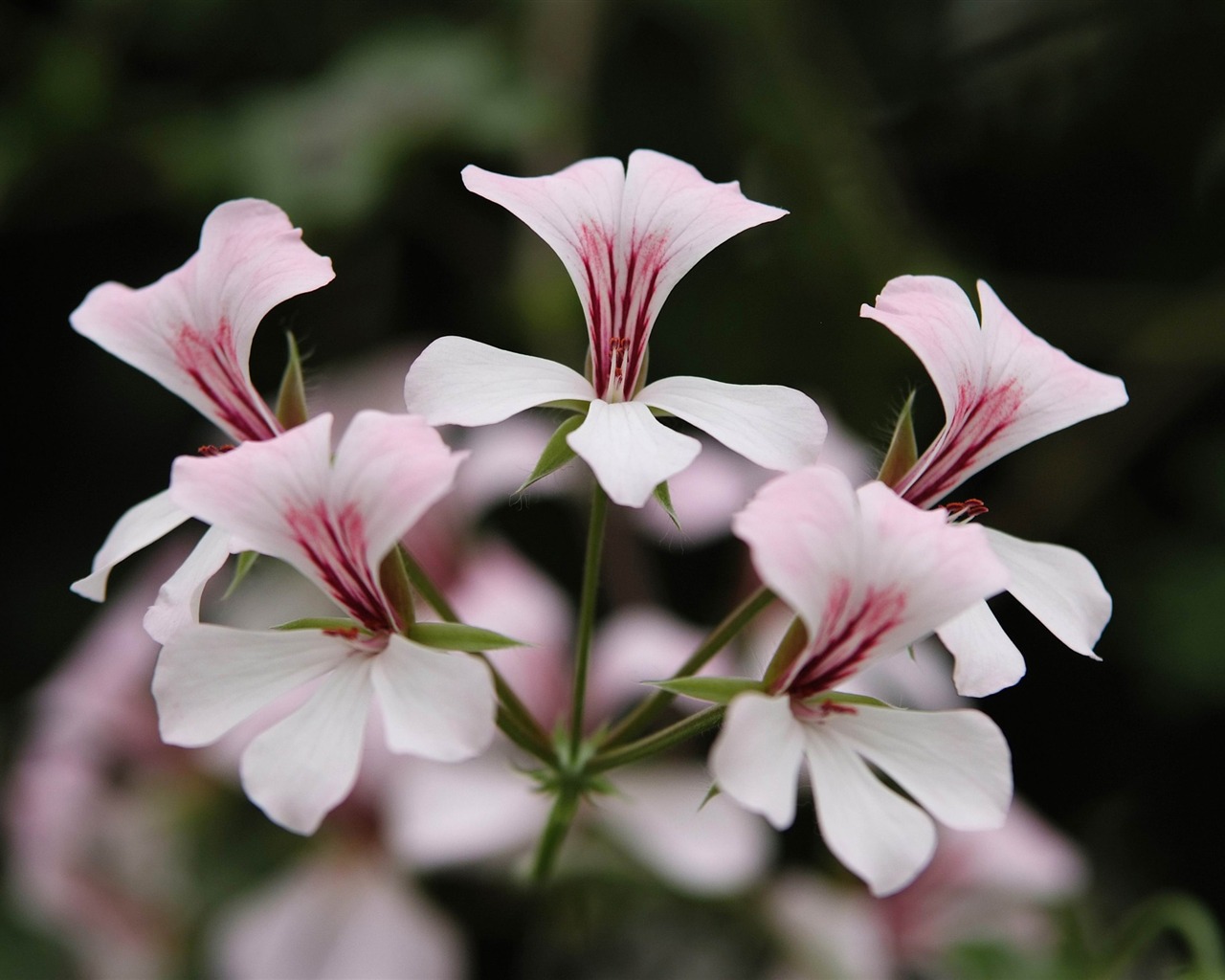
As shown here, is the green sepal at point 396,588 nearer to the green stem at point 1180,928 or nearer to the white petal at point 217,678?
the white petal at point 217,678

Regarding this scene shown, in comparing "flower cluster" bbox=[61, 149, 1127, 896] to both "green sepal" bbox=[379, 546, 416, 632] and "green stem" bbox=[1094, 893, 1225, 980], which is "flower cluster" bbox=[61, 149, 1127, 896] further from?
"green stem" bbox=[1094, 893, 1225, 980]

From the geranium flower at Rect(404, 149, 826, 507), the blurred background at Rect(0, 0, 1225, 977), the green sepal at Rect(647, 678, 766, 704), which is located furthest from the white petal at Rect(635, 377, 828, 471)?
the blurred background at Rect(0, 0, 1225, 977)

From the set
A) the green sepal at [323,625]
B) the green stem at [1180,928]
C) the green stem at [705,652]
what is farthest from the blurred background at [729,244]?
the green sepal at [323,625]

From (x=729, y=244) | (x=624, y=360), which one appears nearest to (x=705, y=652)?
(x=624, y=360)

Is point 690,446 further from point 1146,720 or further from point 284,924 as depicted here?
point 1146,720

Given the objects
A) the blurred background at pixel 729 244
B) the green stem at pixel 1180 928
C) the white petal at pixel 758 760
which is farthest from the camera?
the blurred background at pixel 729 244

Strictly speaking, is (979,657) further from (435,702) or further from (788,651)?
(435,702)
